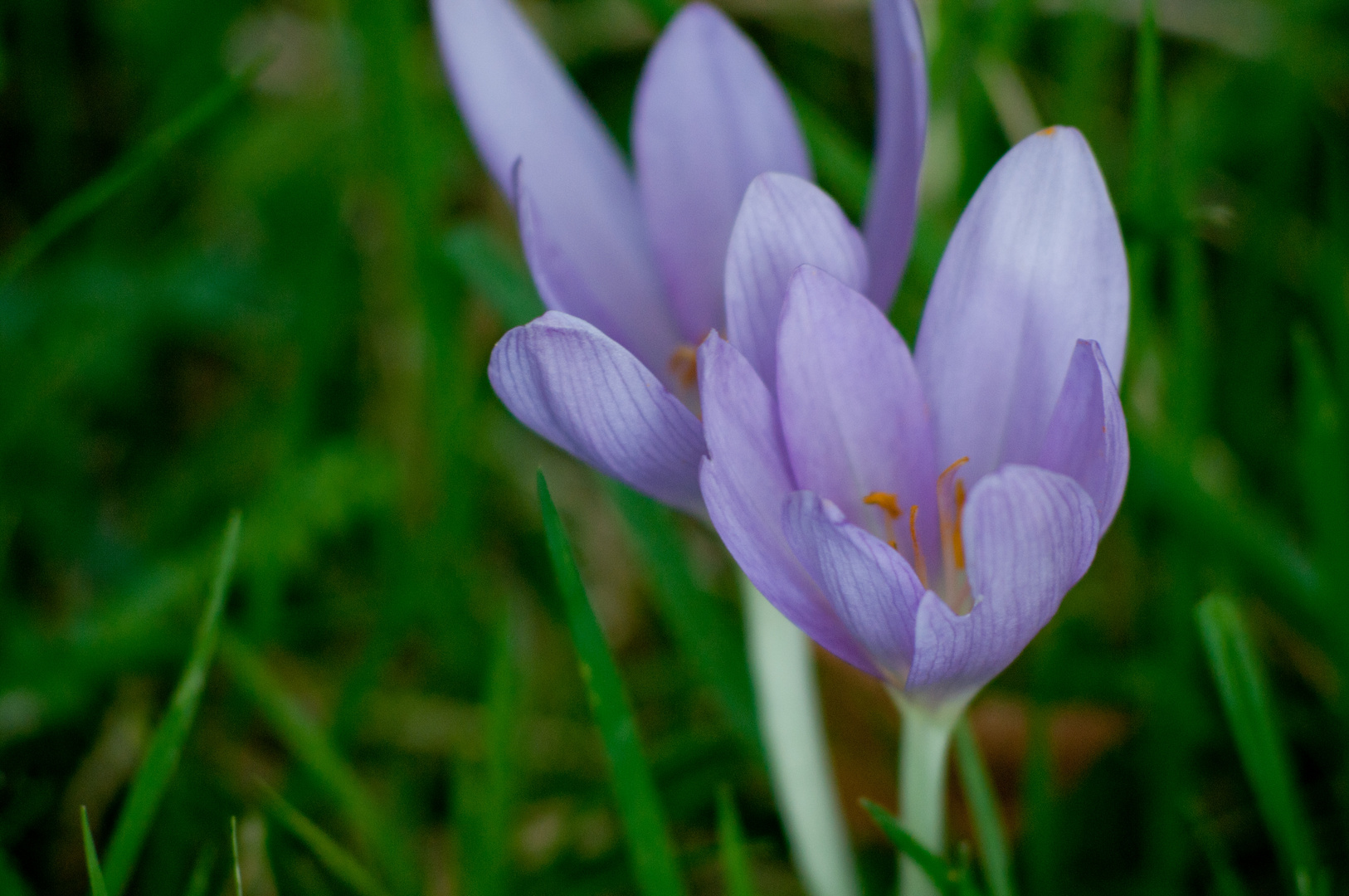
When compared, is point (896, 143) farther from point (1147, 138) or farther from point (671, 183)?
point (1147, 138)

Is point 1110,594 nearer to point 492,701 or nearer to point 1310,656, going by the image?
point 1310,656

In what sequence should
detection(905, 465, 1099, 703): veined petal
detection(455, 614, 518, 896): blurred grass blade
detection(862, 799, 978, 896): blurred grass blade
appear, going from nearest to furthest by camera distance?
detection(905, 465, 1099, 703): veined petal < detection(862, 799, 978, 896): blurred grass blade < detection(455, 614, 518, 896): blurred grass blade

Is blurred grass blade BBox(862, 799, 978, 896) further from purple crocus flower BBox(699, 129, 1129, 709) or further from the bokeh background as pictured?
the bokeh background

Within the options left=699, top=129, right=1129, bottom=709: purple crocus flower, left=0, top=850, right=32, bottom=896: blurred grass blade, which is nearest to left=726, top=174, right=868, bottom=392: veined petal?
left=699, top=129, right=1129, bottom=709: purple crocus flower

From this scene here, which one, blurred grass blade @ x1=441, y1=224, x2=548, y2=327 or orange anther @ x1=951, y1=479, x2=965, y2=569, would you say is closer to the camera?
orange anther @ x1=951, y1=479, x2=965, y2=569

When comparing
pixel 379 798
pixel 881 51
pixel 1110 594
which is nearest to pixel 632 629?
pixel 379 798
